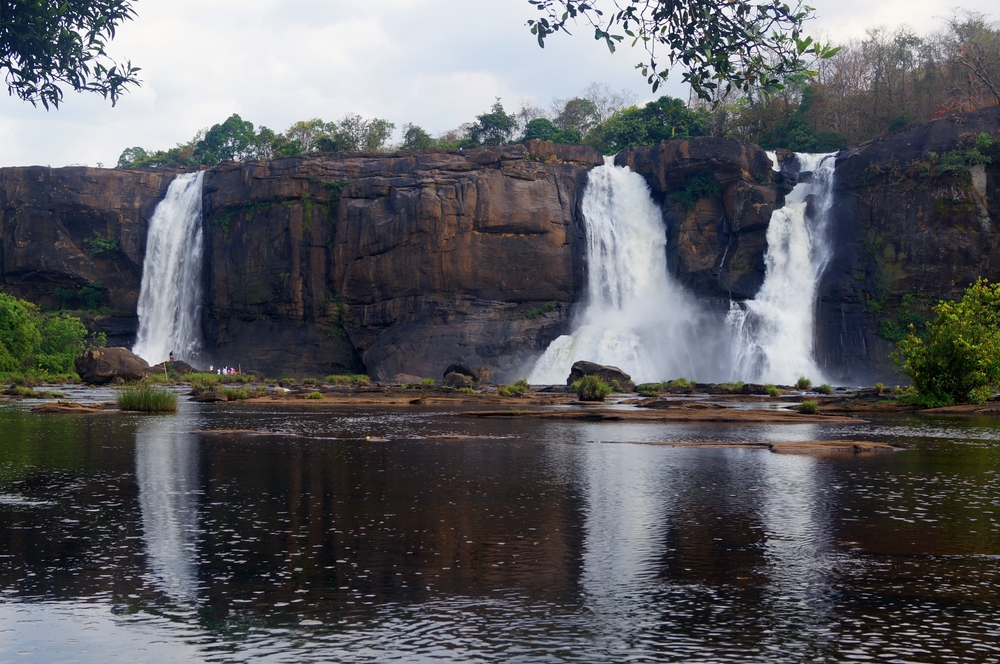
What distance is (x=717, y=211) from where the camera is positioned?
55.0 meters

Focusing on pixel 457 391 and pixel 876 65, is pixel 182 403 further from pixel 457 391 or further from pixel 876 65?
pixel 876 65

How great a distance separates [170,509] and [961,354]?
921 inches

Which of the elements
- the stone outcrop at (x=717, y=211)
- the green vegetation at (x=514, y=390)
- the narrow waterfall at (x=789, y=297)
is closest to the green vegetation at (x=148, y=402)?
the green vegetation at (x=514, y=390)

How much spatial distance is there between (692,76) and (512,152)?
5033 centimetres

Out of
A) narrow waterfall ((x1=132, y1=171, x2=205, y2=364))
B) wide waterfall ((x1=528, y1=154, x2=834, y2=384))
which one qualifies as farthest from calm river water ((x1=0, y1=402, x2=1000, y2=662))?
narrow waterfall ((x1=132, y1=171, x2=205, y2=364))

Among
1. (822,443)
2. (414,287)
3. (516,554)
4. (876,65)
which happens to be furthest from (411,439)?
(876,65)

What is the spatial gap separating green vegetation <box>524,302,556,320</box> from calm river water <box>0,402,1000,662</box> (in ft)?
135

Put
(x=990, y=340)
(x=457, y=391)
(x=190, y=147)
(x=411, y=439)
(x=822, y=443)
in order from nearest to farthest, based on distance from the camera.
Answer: (x=822, y=443) < (x=411, y=439) < (x=990, y=340) < (x=457, y=391) < (x=190, y=147)

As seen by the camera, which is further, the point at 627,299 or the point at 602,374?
the point at 627,299

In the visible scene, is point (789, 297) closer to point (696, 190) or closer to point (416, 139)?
point (696, 190)

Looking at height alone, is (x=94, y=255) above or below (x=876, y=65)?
below

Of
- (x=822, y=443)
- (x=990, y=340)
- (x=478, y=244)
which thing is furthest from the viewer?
(x=478, y=244)

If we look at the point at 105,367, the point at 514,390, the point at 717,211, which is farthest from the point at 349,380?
Result: the point at 717,211

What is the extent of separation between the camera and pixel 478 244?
55844 millimetres
